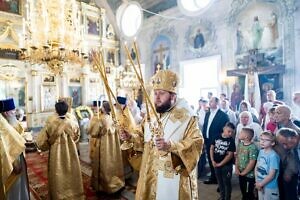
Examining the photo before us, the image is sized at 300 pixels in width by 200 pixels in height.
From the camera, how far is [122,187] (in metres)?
4.48

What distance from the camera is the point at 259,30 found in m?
8.05

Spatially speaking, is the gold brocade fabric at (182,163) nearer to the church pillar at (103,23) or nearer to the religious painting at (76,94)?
the religious painting at (76,94)

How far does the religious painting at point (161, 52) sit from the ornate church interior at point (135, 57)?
0.05 metres

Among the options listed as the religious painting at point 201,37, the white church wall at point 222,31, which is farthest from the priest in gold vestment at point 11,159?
the religious painting at point 201,37

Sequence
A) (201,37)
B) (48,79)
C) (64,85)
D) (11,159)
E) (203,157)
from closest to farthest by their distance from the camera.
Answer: (11,159)
(203,157)
(201,37)
(48,79)
(64,85)

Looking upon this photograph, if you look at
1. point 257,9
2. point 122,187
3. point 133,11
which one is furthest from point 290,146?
point 133,11

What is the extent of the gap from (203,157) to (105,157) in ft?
7.21

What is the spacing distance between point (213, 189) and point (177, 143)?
2733mm

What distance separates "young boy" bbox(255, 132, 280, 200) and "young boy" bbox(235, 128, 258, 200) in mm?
284

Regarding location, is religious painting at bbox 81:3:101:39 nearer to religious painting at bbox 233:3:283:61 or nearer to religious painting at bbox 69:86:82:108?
religious painting at bbox 69:86:82:108

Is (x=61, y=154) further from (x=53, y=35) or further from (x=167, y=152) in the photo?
(x=53, y=35)

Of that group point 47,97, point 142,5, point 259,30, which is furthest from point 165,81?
point 142,5

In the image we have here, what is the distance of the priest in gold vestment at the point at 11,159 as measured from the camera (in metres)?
2.39

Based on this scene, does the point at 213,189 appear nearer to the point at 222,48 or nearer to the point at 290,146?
the point at 290,146
